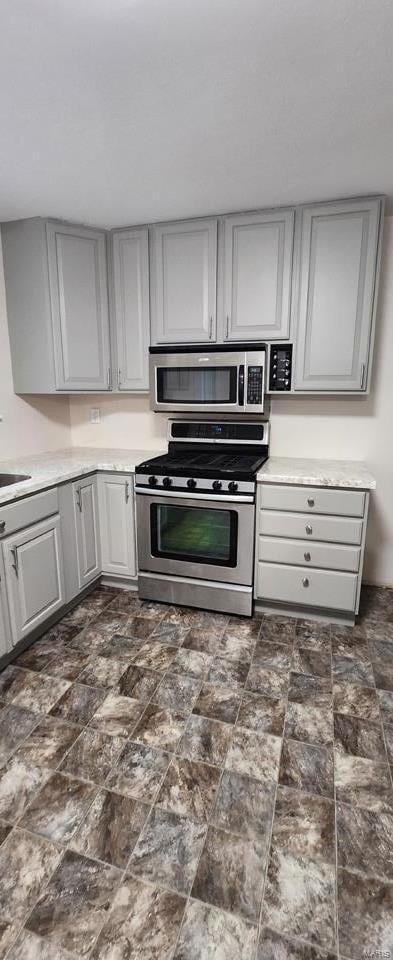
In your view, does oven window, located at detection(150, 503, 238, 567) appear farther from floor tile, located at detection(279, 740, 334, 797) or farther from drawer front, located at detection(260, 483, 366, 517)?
floor tile, located at detection(279, 740, 334, 797)

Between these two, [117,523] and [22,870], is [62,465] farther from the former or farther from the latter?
[22,870]

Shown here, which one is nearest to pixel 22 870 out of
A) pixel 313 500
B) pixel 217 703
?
pixel 217 703

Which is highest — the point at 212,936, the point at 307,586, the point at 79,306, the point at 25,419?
the point at 79,306

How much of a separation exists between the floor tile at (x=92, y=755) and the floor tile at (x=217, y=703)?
0.37 meters

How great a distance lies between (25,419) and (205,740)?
7.53 ft

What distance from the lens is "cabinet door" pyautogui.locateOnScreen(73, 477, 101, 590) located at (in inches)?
103

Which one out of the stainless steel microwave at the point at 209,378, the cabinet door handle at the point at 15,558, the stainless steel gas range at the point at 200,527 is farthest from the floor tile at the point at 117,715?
the stainless steel microwave at the point at 209,378

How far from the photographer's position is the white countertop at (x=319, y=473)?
231cm

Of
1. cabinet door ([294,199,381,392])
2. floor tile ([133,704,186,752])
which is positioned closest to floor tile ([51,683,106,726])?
floor tile ([133,704,186,752])

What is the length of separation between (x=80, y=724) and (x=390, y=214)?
3084 mm

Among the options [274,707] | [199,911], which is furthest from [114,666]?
[199,911]

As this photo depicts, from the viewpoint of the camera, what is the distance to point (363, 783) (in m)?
1.53

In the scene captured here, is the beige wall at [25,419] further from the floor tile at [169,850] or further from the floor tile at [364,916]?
the floor tile at [364,916]

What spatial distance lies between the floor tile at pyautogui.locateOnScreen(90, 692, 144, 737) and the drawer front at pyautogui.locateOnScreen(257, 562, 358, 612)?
40.0 inches
